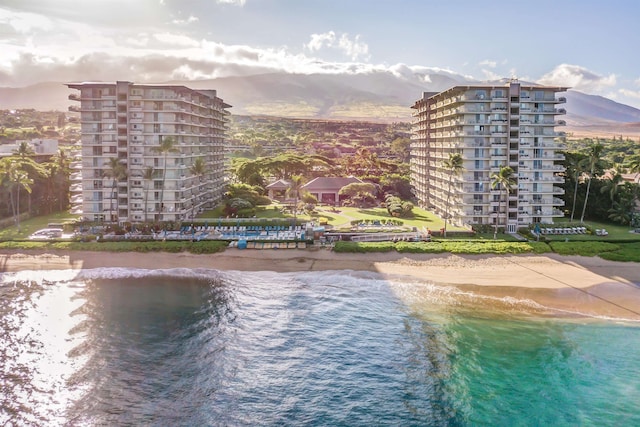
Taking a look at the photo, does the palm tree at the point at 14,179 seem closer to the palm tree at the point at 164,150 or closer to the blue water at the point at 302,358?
the palm tree at the point at 164,150

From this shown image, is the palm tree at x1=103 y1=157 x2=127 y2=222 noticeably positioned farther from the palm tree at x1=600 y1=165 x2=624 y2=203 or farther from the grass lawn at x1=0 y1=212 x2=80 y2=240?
the palm tree at x1=600 y1=165 x2=624 y2=203

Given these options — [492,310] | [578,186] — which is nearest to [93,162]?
[492,310]

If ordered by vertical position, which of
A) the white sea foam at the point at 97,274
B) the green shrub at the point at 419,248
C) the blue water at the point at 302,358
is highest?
the green shrub at the point at 419,248

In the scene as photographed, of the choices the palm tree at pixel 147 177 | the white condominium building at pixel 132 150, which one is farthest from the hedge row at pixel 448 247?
the palm tree at pixel 147 177

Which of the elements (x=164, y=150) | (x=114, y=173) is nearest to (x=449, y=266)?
(x=164, y=150)

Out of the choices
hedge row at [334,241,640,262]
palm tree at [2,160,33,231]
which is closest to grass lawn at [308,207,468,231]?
hedge row at [334,241,640,262]

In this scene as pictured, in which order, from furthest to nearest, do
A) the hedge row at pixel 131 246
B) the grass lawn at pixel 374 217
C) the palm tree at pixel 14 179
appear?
the grass lawn at pixel 374 217
the palm tree at pixel 14 179
the hedge row at pixel 131 246
